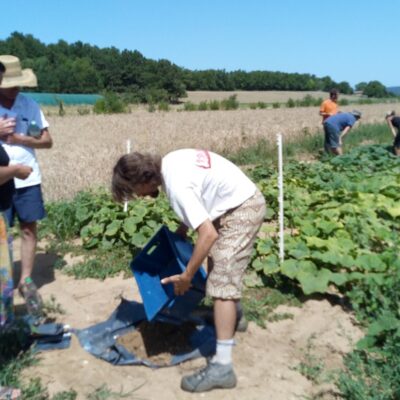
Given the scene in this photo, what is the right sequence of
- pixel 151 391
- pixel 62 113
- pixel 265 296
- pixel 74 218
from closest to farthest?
pixel 151 391
pixel 265 296
pixel 74 218
pixel 62 113

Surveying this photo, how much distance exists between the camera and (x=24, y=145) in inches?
149

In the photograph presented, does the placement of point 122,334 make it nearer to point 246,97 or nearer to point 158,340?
point 158,340

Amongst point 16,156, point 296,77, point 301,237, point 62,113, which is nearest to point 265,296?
point 301,237

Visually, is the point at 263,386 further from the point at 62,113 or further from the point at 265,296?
the point at 62,113

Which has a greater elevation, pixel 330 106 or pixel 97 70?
pixel 97 70

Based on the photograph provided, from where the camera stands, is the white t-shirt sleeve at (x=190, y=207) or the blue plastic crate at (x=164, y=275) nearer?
the white t-shirt sleeve at (x=190, y=207)

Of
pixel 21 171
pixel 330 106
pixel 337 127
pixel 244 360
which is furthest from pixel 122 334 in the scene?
pixel 330 106

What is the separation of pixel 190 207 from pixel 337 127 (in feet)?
28.8

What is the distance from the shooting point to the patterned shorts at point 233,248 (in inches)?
112

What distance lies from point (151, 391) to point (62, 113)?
28.1 meters

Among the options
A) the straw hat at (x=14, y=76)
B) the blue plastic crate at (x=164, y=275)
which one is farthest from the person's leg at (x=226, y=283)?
the straw hat at (x=14, y=76)

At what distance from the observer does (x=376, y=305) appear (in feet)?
12.0

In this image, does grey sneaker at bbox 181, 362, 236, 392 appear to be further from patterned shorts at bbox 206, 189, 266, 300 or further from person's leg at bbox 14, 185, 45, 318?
person's leg at bbox 14, 185, 45, 318

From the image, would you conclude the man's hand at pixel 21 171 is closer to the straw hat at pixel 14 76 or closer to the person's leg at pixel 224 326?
the straw hat at pixel 14 76
